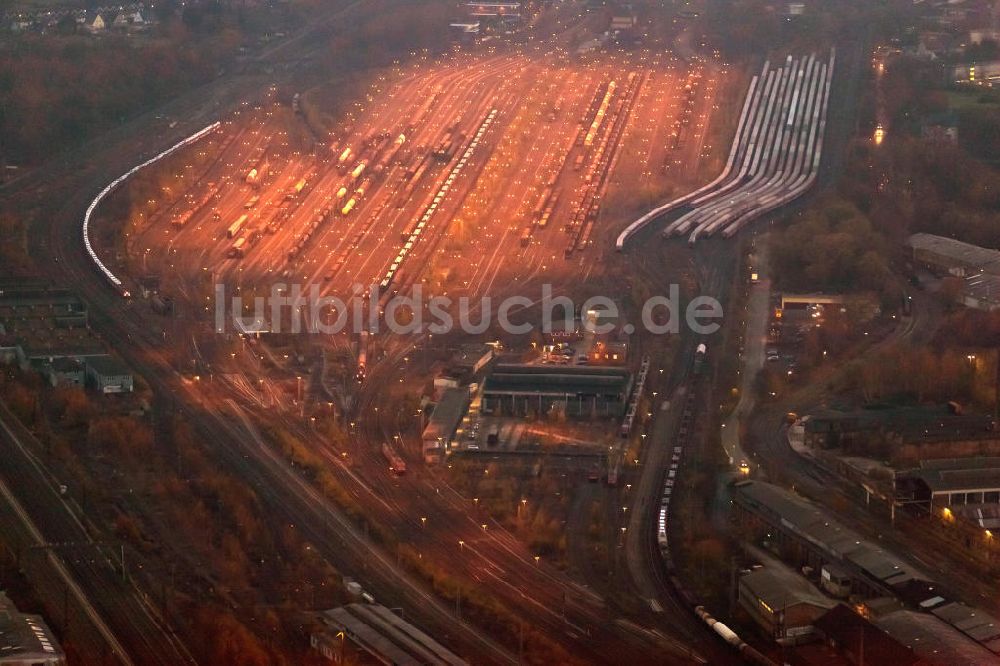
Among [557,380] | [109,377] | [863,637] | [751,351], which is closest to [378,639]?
[863,637]

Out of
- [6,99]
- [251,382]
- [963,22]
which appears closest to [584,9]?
[963,22]

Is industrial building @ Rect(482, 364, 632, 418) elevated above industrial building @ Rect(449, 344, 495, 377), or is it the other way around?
industrial building @ Rect(482, 364, 632, 418)

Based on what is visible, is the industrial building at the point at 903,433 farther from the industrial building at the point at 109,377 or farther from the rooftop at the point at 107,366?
the rooftop at the point at 107,366

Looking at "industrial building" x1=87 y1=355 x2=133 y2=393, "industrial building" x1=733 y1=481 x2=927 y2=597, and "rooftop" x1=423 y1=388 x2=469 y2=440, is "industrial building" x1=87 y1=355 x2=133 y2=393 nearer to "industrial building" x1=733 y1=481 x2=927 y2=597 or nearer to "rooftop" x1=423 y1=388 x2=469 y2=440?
"rooftop" x1=423 y1=388 x2=469 y2=440

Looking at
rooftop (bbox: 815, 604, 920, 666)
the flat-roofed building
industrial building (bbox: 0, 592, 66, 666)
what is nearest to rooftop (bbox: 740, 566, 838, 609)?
rooftop (bbox: 815, 604, 920, 666)

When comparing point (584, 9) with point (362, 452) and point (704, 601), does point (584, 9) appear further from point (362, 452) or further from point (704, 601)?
point (704, 601)

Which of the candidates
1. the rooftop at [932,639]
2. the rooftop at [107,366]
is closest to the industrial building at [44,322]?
the rooftop at [107,366]
